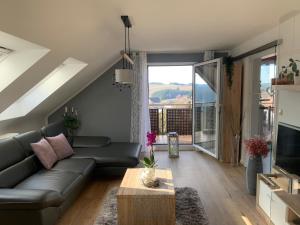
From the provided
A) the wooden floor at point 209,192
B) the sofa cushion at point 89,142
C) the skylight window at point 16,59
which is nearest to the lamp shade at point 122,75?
the skylight window at point 16,59

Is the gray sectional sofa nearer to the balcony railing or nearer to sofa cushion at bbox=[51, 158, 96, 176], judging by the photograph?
sofa cushion at bbox=[51, 158, 96, 176]

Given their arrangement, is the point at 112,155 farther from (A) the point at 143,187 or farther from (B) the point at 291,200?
(B) the point at 291,200

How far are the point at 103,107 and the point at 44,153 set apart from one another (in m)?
2.35

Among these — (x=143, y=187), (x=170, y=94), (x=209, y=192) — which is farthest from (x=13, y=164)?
(x=170, y=94)

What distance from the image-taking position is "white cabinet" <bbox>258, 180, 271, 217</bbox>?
2.72 metres

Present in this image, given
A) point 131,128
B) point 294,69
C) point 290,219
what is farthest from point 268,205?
point 131,128

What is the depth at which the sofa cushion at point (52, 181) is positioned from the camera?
9.12 ft

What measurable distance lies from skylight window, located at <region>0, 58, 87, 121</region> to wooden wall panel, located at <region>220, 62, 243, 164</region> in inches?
107

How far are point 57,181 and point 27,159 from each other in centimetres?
64

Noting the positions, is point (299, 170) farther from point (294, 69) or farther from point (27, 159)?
point (27, 159)

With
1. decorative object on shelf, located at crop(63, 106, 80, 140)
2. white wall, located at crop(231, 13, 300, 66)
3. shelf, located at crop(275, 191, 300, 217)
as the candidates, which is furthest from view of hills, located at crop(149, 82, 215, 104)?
shelf, located at crop(275, 191, 300, 217)

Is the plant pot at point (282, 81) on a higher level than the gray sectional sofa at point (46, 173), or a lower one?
higher

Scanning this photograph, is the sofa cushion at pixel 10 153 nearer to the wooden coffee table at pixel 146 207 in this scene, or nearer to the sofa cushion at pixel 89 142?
the wooden coffee table at pixel 146 207

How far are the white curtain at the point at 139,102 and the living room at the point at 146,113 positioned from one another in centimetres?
2
